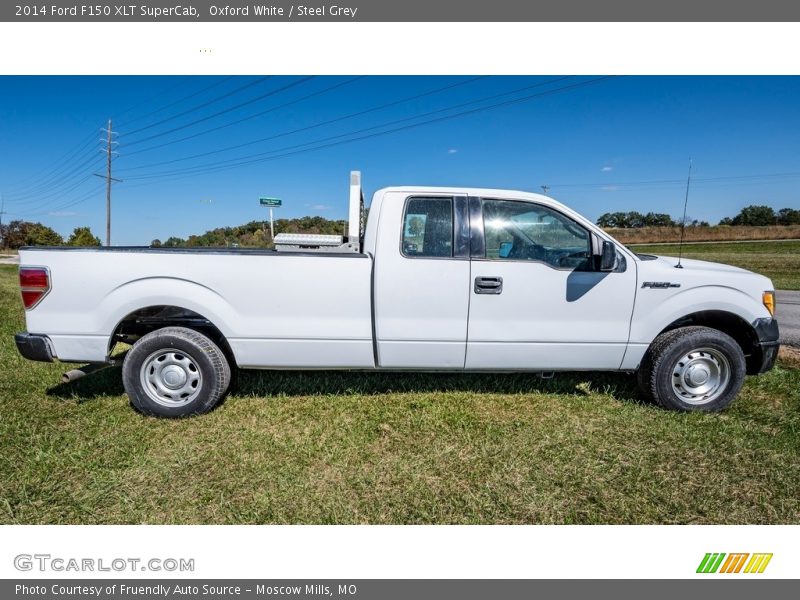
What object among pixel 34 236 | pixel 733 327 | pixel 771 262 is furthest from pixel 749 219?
pixel 34 236

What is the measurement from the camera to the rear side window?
11.6 feet

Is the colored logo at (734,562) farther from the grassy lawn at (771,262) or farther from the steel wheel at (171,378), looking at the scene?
the grassy lawn at (771,262)

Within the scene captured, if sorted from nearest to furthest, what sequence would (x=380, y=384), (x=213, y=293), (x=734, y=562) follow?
(x=734, y=562), (x=213, y=293), (x=380, y=384)

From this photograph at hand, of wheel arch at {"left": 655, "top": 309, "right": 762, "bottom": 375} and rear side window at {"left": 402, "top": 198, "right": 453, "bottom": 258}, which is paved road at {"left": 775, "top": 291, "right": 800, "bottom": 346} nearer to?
wheel arch at {"left": 655, "top": 309, "right": 762, "bottom": 375}

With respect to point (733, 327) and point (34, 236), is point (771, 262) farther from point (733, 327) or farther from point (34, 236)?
point (34, 236)

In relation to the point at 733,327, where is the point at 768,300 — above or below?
above

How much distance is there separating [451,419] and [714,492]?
179 cm

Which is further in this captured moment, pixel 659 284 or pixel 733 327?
pixel 733 327

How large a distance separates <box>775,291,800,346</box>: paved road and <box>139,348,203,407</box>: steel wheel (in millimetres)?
7412

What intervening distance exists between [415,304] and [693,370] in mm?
2486

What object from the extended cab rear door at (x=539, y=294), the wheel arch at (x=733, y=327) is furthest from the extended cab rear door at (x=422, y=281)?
the wheel arch at (x=733, y=327)

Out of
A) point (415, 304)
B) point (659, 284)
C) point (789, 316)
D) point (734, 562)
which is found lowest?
point (734, 562)

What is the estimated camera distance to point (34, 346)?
11.3 feet

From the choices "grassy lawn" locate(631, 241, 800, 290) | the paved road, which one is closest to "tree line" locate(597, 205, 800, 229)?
"grassy lawn" locate(631, 241, 800, 290)
